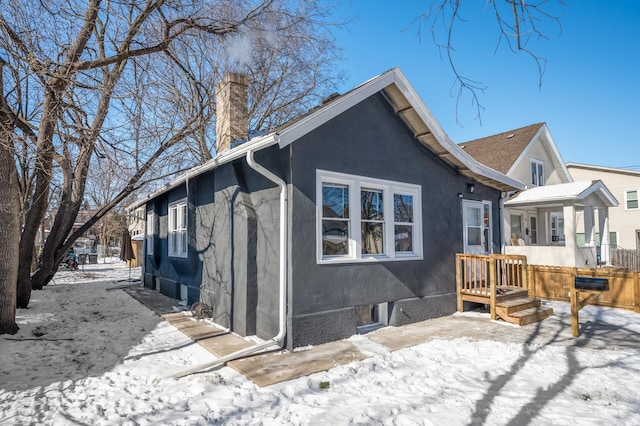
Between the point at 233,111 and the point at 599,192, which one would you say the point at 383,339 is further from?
the point at 599,192

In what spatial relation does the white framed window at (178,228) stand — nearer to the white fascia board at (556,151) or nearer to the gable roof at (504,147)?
the gable roof at (504,147)

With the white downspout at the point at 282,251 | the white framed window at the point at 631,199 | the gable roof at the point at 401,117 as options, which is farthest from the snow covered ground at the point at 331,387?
the white framed window at the point at 631,199

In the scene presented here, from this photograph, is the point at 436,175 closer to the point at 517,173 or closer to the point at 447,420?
the point at 447,420

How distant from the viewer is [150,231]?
13.0 metres

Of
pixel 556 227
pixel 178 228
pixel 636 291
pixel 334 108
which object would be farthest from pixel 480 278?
pixel 556 227

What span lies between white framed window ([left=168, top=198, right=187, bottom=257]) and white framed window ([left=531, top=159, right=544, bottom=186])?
15343mm

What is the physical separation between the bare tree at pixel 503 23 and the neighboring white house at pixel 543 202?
8.29m

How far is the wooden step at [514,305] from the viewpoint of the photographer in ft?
24.2

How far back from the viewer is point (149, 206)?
13258mm

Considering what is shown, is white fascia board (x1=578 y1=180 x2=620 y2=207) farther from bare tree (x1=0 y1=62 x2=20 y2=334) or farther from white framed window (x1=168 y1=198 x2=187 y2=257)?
Answer: bare tree (x1=0 y1=62 x2=20 y2=334)

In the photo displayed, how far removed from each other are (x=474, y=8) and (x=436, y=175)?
18.2ft

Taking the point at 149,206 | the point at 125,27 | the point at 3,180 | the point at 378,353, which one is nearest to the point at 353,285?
the point at 378,353

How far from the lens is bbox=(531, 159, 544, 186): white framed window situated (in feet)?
56.0

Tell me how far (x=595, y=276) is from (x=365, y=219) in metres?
6.83
